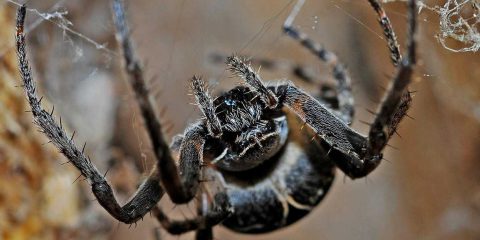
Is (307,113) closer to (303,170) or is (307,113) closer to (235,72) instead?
(235,72)

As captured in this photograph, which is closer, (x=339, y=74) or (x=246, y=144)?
(x=246, y=144)

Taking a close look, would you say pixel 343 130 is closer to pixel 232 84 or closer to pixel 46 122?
pixel 46 122

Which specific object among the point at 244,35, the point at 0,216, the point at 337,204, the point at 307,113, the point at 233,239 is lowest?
the point at 337,204

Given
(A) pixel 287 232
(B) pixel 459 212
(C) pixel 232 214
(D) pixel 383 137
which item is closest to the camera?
(D) pixel 383 137

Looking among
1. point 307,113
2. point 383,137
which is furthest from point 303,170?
point 383,137

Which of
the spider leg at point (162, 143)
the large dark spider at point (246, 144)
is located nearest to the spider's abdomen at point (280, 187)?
the large dark spider at point (246, 144)

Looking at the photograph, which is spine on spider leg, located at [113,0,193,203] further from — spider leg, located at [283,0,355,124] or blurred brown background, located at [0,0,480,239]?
blurred brown background, located at [0,0,480,239]

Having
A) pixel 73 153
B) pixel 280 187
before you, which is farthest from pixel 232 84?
pixel 73 153
